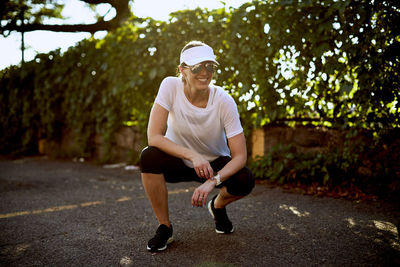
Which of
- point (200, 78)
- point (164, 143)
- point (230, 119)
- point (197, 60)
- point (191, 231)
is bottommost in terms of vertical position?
point (191, 231)

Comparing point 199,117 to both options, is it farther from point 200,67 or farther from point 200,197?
point 200,197

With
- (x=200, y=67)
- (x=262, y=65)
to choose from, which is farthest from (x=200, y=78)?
(x=262, y=65)

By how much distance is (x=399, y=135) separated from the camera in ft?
12.6

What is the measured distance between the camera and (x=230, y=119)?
2.74 m

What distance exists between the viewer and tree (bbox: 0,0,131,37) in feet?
14.3

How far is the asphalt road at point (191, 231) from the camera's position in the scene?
2.31 metres

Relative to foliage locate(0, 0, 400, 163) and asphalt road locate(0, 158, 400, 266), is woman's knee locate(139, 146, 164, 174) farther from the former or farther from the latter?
foliage locate(0, 0, 400, 163)

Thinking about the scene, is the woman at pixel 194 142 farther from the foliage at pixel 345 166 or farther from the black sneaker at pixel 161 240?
the foliage at pixel 345 166

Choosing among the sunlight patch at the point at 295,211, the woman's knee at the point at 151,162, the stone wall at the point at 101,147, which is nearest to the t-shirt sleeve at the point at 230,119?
the woman's knee at the point at 151,162

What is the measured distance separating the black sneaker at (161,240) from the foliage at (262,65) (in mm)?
1670

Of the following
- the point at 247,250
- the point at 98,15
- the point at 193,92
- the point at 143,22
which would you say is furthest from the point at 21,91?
the point at 247,250

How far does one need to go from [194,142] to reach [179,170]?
262mm

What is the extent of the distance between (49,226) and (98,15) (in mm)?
5801

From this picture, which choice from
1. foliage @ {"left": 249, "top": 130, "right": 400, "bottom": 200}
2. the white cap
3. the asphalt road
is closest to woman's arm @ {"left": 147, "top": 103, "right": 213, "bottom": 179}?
the white cap
